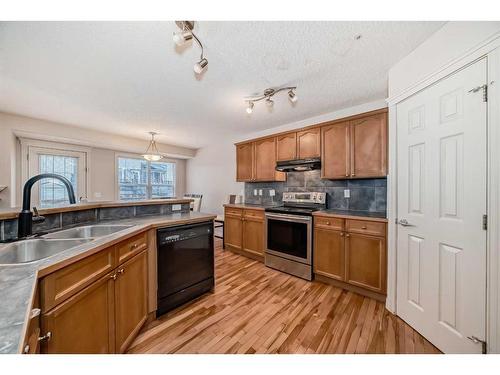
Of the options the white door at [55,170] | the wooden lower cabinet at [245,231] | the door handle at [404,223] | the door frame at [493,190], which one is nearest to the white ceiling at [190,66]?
the door frame at [493,190]

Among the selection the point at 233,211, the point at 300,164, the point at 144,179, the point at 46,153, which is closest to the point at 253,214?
the point at 233,211

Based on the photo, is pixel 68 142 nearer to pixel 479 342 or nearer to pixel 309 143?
pixel 309 143

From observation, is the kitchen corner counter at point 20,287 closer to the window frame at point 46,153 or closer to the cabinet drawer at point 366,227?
the cabinet drawer at point 366,227

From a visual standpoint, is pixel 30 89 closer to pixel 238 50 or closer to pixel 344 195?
pixel 238 50

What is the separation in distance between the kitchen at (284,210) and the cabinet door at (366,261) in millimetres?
20

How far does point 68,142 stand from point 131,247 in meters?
3.85

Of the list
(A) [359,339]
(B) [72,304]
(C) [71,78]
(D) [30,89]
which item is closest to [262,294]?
(A) [359,339]

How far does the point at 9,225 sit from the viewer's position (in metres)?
1.27

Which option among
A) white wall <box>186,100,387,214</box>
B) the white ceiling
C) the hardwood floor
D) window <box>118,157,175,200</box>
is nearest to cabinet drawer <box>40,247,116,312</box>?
the hardwood floor

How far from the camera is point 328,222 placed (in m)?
2.41

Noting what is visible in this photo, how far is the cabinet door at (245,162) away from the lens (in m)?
3.65

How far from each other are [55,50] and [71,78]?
20.4 inches

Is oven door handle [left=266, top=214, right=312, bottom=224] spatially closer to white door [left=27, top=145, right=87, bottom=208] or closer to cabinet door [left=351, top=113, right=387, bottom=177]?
cabinet door [left=351, top=113, right=387, bottom=177]

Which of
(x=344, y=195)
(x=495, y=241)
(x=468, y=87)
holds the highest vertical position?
(x=468, y=87)
